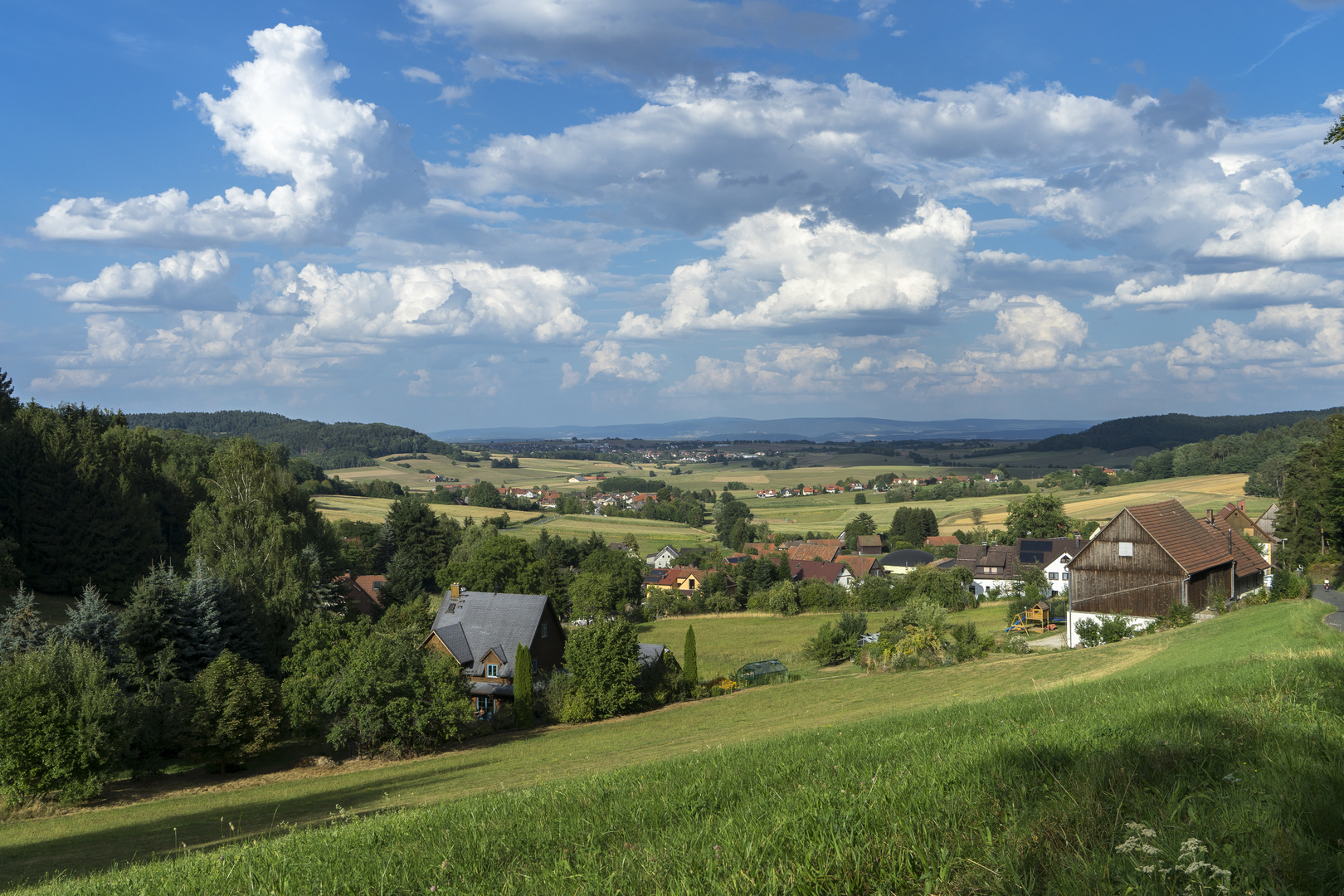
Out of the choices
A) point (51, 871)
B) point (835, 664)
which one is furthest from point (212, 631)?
point (835, 664)

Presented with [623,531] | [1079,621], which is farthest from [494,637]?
[623,531]

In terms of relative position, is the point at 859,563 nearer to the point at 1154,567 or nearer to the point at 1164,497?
the point at 1164,497

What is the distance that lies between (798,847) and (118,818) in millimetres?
22905

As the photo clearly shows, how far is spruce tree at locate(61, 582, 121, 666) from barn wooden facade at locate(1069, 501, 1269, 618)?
43762 mm

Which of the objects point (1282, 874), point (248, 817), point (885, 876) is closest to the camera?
point (1282, 874)

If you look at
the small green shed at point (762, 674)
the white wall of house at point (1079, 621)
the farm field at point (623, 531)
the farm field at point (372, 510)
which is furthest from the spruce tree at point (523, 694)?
the farm field at point (372, 510)

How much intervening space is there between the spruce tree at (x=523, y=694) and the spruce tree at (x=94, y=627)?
14.7 metres

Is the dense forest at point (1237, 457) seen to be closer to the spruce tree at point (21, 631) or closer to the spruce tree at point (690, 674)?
the spruce tree at point (690, 674)

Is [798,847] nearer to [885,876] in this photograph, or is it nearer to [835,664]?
[885,876]

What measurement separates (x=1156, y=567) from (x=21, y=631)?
4800 cm

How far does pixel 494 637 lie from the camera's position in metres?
40.9

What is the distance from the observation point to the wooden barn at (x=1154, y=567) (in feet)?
123

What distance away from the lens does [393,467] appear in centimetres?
18800

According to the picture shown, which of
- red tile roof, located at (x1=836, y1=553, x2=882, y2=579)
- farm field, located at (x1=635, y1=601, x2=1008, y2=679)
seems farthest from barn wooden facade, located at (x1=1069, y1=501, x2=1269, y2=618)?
red tile roof, located at (x1=836, y1=553, x2=882, y2=579)
